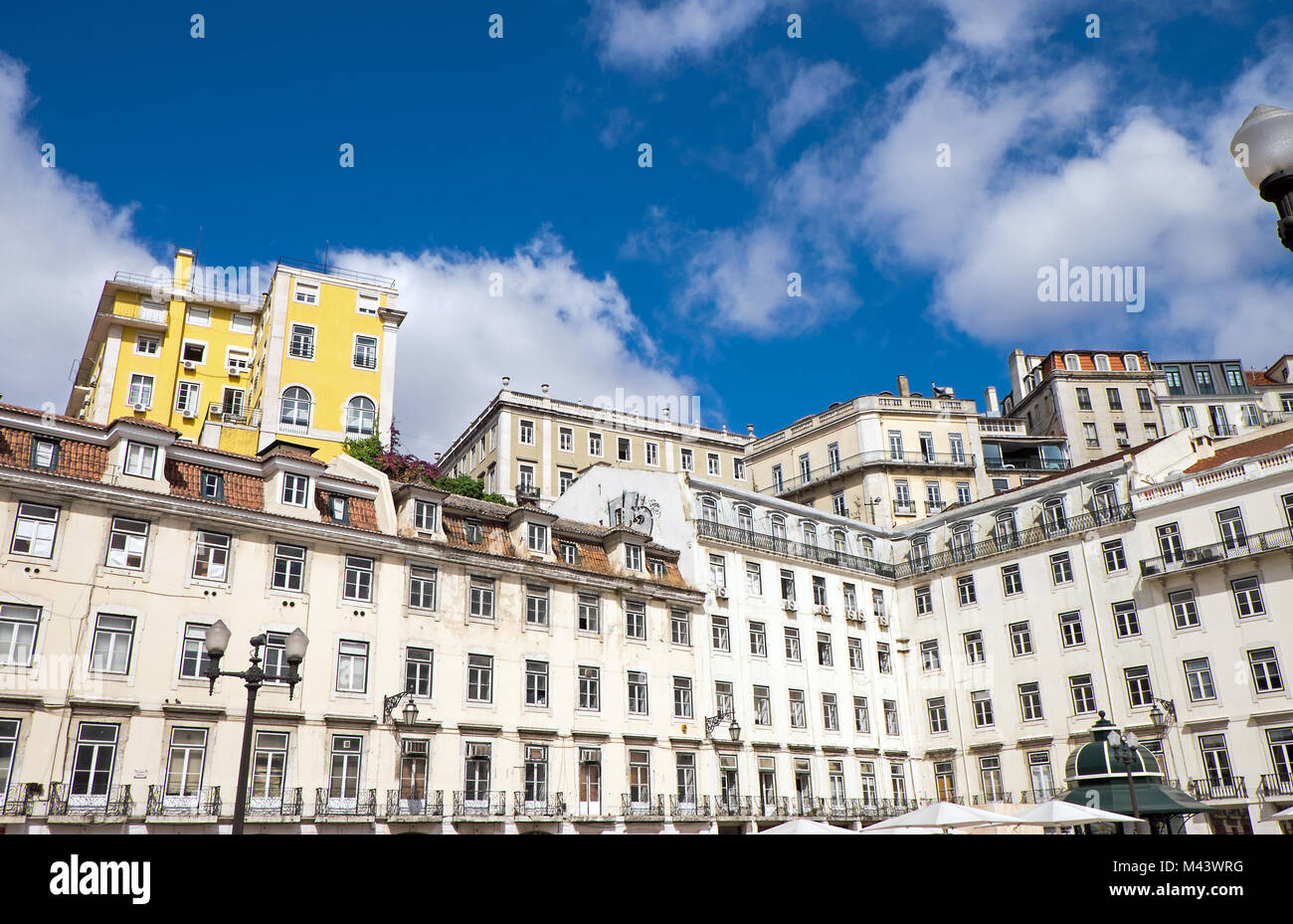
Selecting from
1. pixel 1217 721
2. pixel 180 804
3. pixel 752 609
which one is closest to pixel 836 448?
pixel 752 609

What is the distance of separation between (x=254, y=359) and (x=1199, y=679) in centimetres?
5076

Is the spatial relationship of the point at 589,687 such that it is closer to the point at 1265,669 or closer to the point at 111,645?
the point at 111,645

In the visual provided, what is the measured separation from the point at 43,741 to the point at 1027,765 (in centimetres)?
3651

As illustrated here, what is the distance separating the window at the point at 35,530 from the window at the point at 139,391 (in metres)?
28.9

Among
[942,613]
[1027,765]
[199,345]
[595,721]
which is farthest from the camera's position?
[199,345]

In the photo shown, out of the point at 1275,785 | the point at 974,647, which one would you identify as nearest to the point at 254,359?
the point at 974,647

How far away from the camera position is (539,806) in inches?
1310

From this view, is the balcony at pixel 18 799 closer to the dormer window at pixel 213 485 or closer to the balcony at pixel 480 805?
the dormer window at pixel 213 485

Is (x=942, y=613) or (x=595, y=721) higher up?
(x=942, y=613)

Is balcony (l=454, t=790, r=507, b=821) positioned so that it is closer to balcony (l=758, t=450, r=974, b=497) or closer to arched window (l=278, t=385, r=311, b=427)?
arched window (l=278, t=385, r=311, b=427)

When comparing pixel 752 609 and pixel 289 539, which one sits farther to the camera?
pixel 752 609
